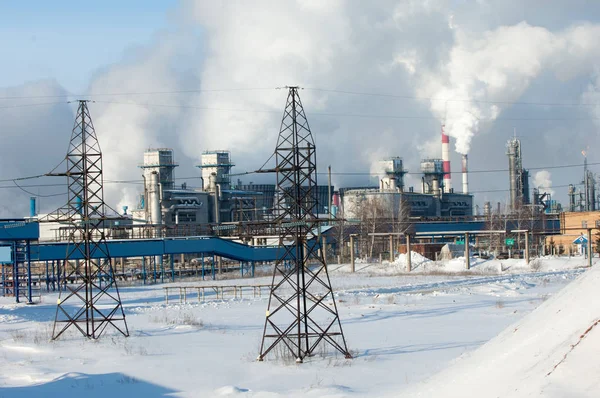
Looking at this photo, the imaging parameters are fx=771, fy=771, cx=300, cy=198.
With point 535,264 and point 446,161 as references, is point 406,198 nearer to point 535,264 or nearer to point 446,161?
point 446,161

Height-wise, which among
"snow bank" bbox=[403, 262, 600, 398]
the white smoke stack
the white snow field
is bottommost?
the white snow field

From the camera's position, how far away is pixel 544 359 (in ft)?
25.9

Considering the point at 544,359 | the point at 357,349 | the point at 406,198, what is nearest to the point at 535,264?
the point at 357,349

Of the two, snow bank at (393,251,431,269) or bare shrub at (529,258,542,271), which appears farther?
snow bank at (393,251,431,269)

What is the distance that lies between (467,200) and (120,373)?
85185 mm

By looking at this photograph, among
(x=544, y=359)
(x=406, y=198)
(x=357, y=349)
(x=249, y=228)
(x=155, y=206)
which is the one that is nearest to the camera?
(x=544, y=359)

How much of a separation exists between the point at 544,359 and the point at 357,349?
12195 mm

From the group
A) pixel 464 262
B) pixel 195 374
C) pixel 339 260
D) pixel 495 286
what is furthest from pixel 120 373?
pixel 339 260

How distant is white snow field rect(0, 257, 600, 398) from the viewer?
811 cm

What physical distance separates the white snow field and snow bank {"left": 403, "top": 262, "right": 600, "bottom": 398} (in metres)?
0.02

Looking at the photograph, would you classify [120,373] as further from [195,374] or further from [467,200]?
[467,200]

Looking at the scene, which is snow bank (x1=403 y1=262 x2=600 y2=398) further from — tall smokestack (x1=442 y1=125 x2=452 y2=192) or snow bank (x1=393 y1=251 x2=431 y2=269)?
tall smokestack (x1=442 y1=125 x2=452 y2=192)

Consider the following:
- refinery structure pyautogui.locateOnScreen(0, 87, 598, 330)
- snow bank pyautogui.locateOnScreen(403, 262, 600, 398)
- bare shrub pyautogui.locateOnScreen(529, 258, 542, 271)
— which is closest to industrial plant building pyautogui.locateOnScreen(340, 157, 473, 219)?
refinery structure pyautogui.locateOnScreen(0, 87, 598, 330)

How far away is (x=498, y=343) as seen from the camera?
9.18 metres
